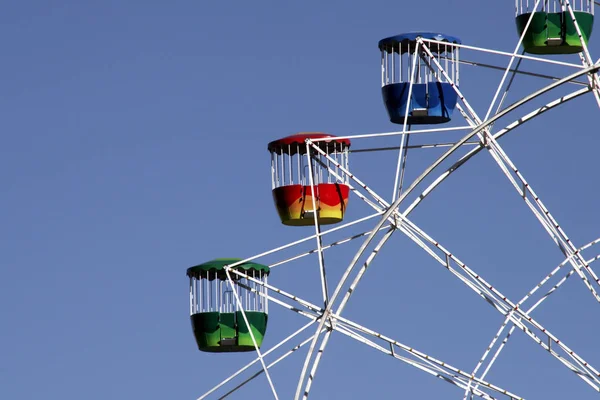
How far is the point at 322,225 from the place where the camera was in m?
52.8

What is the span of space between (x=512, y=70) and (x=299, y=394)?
29.4 ft

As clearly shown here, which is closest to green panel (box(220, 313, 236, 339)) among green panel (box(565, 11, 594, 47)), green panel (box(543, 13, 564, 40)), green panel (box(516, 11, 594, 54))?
green panel (box(516, 11, 594, 54))

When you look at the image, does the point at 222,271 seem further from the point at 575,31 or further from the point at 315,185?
the point at 575,31

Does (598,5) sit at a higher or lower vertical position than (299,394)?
higher

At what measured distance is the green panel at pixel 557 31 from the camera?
49438 millimetres

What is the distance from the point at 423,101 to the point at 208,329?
26.4ft

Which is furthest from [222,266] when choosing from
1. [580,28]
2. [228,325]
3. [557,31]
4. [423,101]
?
[580,28]

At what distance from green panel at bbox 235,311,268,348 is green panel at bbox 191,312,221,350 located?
524 mm

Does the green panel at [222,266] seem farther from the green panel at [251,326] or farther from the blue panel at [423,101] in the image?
the blue panel at [423,101]

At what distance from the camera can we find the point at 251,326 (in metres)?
52.7

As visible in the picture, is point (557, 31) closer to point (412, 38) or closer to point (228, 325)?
point (412, 38)

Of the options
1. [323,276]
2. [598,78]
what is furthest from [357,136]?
[598,78]

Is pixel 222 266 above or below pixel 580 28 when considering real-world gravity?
below

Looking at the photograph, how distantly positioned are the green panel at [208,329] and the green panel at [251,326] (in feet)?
1.72
